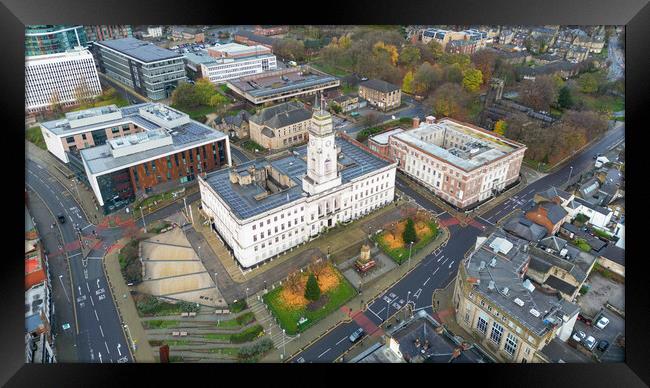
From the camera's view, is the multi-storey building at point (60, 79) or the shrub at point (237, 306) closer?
the shrub at point (237, 306)

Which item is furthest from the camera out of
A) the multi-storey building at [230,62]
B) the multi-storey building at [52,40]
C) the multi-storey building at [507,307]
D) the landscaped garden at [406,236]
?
the multi-storey building at [230,62]

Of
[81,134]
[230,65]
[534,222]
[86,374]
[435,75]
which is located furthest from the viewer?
[230,65]

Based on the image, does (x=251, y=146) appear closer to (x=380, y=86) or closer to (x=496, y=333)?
(x=380, y=86)

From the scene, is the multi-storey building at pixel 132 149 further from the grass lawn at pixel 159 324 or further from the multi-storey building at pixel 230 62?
the multi-storey building at pixel 230 62

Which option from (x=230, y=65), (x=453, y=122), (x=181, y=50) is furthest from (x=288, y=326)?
(x=181, y=50)

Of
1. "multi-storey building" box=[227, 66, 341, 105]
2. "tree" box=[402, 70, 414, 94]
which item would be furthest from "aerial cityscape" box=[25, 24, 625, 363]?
"tree" box=[402, 70, 414, 94]

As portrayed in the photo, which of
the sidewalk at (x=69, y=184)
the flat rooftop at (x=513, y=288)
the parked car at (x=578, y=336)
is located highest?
the flat rooftop at (x=513, y=288)

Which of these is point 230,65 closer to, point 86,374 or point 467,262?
point 467,262

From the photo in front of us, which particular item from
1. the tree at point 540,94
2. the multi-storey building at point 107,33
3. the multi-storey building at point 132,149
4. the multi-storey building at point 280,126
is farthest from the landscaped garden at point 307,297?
the multi-storey building at point 107,33
